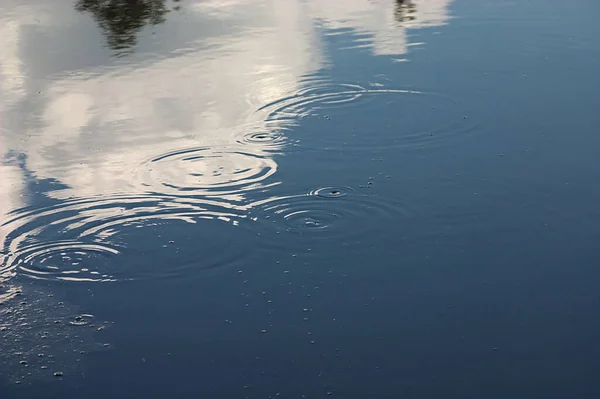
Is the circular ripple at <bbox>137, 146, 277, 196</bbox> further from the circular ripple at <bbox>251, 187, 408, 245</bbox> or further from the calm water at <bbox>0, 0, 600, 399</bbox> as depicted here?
the circular ripple at <bbox>251, 187, 408, 245</bbox>

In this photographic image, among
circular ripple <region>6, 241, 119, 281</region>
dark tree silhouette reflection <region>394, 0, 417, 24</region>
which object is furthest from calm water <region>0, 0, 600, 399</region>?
dark tree silhouette reflection <region>394, 0, 417, 24</region>

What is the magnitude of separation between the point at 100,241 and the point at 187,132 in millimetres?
2451

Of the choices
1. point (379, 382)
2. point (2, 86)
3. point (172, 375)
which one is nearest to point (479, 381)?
point (379, 382)

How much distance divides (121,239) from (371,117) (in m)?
3.29

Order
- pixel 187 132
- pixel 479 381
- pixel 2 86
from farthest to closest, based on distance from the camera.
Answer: pixel 2 86 < pixel 187 132 < pixel 479 381

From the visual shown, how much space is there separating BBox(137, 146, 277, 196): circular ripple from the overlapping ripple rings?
0.26m

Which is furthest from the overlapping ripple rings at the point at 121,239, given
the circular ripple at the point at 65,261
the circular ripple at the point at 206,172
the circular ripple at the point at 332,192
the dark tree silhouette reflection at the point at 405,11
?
the dark tree silhouette reflection at the point at 405,11

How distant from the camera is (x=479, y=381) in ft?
18.5

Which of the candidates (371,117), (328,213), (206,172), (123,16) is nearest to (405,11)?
(123,16)

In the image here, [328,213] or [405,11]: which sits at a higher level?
[328,213]

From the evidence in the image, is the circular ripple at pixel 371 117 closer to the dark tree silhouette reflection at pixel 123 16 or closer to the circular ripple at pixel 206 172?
the circular ripple at pixel 206 172

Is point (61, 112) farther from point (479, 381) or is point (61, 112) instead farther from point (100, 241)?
point (479, 381)

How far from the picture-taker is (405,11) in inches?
605

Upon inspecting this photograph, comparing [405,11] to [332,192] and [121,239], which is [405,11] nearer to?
[332,192]
